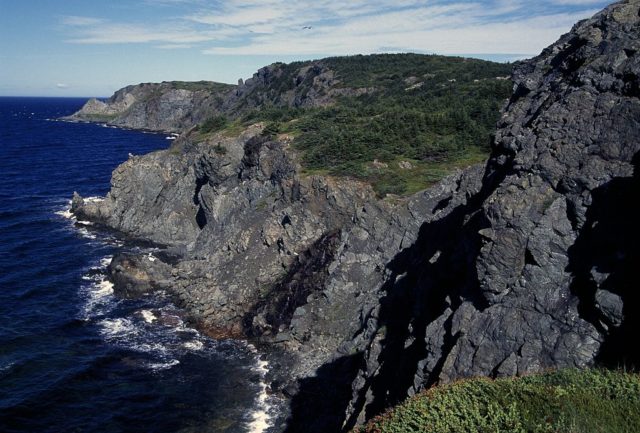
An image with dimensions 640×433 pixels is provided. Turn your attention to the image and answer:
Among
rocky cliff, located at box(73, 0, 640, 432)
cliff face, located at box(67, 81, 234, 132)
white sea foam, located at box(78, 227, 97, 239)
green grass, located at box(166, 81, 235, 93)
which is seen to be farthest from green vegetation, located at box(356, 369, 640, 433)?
green grass, located at box(166, 81, 235, 93)

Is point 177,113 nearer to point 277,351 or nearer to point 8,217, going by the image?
point 8,217

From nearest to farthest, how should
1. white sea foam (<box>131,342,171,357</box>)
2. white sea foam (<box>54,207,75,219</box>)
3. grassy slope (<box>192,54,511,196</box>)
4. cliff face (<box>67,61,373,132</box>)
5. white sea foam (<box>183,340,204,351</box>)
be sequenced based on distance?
white sea foam (<box>131,342,171,357</box>) → white sea foam (<box>183,340,204,351</box>) → grassy slope (<box>192,54,511,196</box>) → white sea foam (<box>54,207,75,219</box>) → cliff face (<box>67,61,373,132</box>)

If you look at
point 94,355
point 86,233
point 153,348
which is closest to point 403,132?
point 153,348

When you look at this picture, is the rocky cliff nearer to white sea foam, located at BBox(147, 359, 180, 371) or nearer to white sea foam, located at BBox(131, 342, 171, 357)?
white sea foam, located at BBox(131, 342, 171, 357)

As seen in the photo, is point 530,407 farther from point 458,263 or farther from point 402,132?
point 402,132

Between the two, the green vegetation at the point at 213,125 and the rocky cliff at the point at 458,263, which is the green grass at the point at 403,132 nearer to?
the rocky cliff at the point at 458,263
